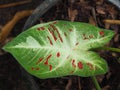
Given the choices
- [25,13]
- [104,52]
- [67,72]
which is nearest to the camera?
[67,72]

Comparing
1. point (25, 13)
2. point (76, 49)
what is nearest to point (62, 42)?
point (76, 49)

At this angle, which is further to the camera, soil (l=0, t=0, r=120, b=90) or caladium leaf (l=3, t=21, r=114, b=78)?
soil (l=0, t=0, r=120, b=90)

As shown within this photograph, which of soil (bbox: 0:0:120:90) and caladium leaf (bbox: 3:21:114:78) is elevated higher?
caladium leaf (bbox: 3:21:114:78)

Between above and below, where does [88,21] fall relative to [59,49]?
below

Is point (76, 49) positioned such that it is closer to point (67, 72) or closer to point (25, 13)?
point (67, 72)

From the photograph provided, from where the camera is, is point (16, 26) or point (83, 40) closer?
point (83, 40)

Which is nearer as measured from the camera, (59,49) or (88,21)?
(59,49)

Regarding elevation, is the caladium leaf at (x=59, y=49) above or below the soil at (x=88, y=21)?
above

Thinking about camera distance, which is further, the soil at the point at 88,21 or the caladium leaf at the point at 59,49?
the soil at the point at 88,21
